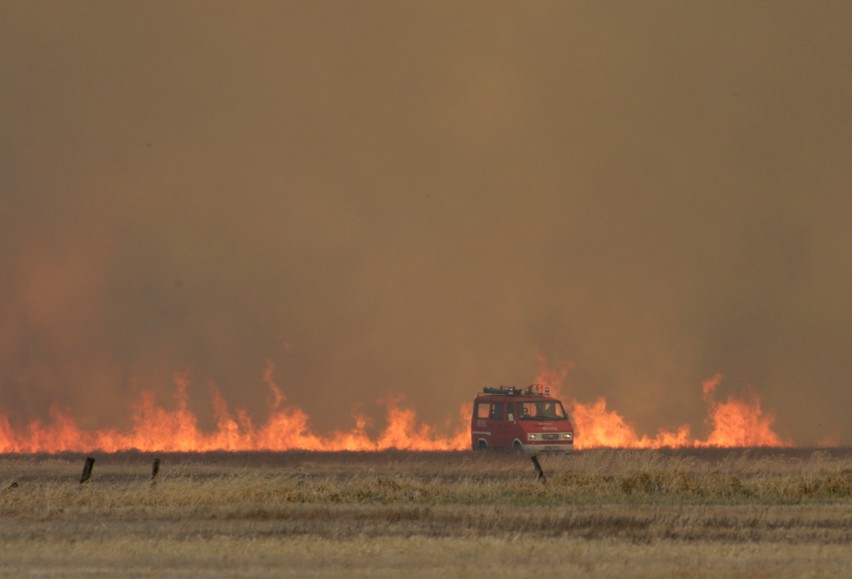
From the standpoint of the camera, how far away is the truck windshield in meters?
50.8

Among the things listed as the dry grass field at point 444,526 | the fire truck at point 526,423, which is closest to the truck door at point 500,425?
the fire truck at point 526,423

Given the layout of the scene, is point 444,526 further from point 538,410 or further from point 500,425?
point 500,425

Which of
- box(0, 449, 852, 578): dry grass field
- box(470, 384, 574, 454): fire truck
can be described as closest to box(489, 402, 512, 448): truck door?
box(470, 384, 574, 454): fire truck

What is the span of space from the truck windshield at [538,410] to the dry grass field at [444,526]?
1106cm

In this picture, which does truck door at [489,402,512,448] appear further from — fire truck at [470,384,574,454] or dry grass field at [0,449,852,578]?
dry grass field at [0,449,852,578]

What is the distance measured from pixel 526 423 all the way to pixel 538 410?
3.02 ft

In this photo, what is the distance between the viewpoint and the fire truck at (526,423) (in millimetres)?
50250

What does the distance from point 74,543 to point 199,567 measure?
366 cm

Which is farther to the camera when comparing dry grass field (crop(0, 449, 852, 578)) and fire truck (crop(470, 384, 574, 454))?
fire truck (crop(470, 384, 574, 454))

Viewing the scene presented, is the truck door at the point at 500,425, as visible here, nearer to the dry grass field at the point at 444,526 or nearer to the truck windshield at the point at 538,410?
the truck windshield at the point at 538,410

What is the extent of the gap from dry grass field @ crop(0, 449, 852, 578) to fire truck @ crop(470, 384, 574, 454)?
34.5 feet

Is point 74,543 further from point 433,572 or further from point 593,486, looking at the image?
point 593,486

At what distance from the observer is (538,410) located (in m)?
51.0

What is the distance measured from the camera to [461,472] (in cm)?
4178
